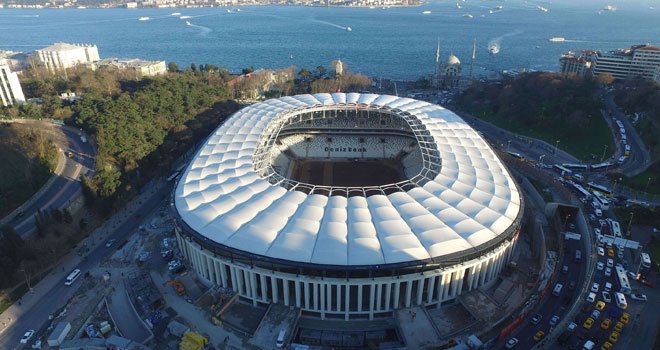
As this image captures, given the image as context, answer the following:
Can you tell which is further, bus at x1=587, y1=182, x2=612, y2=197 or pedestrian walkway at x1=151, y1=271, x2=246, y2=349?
bus at x1=587, y1=182, x2=612, y2=197

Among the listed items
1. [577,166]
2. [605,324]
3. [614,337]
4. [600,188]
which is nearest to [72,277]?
[605,324]

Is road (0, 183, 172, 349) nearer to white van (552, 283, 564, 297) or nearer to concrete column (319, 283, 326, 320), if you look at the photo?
concrete column (319, 283, 326, 320)

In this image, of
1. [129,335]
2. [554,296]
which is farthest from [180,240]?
[554,296]

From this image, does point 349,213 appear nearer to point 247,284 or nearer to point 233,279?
point 247,284

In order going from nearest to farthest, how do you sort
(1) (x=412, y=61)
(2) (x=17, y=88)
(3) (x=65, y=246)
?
(3) (x=65, y=246), (2) (x=17, y=88), (1) (x=412, y=61)

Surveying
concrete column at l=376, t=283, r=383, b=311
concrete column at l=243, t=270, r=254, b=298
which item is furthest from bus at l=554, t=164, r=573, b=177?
concrete column at l=243, t=270, r=254, b=298

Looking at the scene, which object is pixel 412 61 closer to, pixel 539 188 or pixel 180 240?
pixel 539 188
